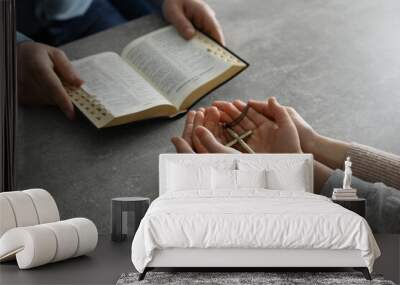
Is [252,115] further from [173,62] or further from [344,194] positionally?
[344,194]

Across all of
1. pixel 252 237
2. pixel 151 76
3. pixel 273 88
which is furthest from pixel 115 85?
pixel 252 237

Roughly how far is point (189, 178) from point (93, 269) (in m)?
1.38

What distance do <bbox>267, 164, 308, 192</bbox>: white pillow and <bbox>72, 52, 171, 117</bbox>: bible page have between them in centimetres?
114

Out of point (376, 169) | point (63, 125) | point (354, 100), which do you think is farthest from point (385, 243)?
point (63, 125)

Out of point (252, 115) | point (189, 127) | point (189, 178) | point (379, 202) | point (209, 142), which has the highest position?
point (252, 115)

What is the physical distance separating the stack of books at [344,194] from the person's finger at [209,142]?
101cm

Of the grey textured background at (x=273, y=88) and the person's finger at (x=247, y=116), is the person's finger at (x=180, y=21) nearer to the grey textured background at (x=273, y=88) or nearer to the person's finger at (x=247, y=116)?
the grey textured background at (x=273, y=88)

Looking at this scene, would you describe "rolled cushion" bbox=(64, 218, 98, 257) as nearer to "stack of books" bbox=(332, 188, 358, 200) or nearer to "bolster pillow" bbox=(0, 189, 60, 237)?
"bolster pillow" bbox=(0, 189, 60, 237)

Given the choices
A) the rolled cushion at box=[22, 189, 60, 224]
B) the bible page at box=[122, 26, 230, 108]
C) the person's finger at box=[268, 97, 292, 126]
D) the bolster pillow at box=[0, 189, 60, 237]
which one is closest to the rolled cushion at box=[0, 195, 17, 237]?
the bolster pillow at box=[0, 189, 60, 237]

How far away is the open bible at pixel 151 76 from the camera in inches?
250

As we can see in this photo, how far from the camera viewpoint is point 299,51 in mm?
6594

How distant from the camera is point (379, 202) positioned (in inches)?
251

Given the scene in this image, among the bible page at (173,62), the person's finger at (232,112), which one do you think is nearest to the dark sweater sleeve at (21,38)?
the bible page at (173,62)

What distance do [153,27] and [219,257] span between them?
2.71m
